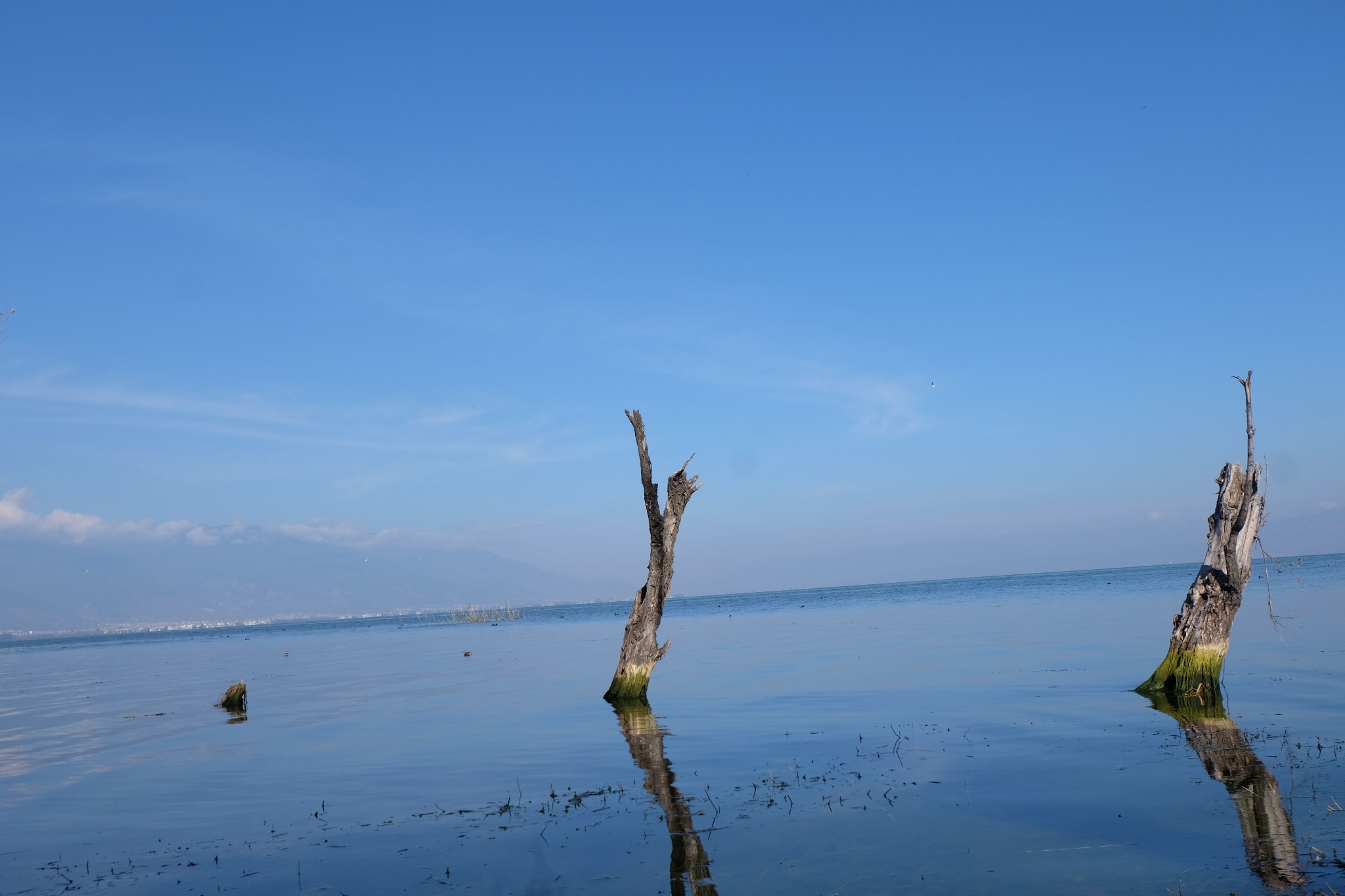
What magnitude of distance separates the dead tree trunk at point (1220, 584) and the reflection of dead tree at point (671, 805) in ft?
36.1

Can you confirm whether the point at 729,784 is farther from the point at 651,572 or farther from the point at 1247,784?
the point at 651,572

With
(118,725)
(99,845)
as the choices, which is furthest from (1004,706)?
(118,725)

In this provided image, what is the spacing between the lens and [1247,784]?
486 inches

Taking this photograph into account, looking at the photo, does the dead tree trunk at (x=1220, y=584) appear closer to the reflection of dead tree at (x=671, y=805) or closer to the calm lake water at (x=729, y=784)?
the calm lake water at (x=729, y=784)

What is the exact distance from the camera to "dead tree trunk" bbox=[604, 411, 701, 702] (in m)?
25.4

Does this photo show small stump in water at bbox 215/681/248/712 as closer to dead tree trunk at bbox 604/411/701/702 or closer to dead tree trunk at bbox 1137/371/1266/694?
dead tree trunk at bbox 604/411/701/702

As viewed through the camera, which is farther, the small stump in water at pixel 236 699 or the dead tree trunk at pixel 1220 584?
the small stump in water at pixel 236 699

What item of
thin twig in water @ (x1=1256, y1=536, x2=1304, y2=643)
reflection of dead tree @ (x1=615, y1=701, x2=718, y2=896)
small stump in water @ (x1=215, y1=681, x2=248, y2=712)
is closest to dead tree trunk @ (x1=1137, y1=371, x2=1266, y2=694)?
thin twig in water @ (x1=1256, y1=536, x2=1304, y2=643)

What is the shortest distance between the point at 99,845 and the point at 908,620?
50.8 m

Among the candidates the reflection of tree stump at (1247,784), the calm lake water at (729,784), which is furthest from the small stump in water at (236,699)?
the reflection of tree stump at (1247,784)

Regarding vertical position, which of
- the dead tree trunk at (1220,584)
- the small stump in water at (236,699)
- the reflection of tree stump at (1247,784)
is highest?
the dead tree trunk at (1220,584)

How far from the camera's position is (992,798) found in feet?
41.3

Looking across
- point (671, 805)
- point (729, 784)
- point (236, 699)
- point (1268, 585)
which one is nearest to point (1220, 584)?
point (1268, 585)

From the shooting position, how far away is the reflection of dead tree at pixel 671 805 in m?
9.67
